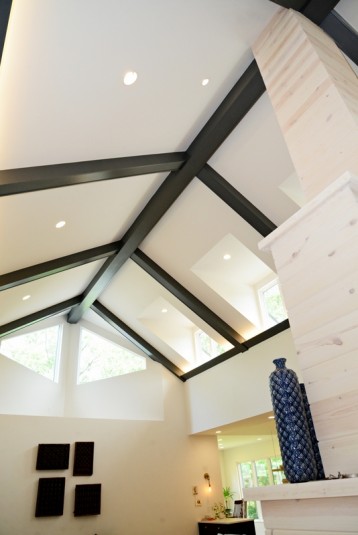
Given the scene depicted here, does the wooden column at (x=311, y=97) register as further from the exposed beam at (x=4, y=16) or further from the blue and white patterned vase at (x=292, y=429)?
the exposed beam at (x=4, y=16)

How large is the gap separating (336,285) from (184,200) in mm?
3938

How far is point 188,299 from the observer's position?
21.8 ft

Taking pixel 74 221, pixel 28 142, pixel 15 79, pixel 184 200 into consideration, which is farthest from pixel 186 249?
pixel 15 79

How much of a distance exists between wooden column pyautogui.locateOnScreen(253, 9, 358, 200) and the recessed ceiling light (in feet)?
3.61

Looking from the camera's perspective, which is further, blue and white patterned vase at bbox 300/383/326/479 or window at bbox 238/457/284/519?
window at bbox 238/457/284/519

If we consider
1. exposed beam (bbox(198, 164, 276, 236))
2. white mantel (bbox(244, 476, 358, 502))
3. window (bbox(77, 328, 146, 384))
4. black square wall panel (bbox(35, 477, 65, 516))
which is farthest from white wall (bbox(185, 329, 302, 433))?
white mantel (bbox(244, 476, 358, 502))

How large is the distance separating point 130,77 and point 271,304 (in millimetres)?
4674

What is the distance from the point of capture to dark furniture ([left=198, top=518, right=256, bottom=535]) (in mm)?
6867

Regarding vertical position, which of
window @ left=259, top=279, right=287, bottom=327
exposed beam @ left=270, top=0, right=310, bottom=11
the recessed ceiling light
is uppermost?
exposed beam @ left=270, top=0, right=310, bottom=11

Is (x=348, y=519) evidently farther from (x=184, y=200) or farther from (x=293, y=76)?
(x=184, y=200)

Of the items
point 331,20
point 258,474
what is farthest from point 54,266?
point 258,474

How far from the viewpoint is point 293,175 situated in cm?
431

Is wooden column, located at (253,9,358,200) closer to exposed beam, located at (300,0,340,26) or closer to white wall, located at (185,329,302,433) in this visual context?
exposed beam, located at (300,0,340,26)

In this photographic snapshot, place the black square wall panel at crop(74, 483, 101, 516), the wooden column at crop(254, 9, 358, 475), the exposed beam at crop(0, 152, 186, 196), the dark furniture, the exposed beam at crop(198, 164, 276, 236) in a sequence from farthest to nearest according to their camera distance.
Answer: the dark furniture, the black square wall panel at crop(74, 483, 101, 516), the exposed beam at crop(198, 164, 276, 236), the exposed beam at crop(0, 152, 186, 196), the wooden column at crop(254, 9, 358, 475)
